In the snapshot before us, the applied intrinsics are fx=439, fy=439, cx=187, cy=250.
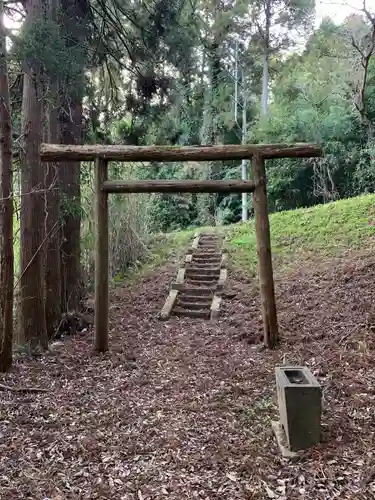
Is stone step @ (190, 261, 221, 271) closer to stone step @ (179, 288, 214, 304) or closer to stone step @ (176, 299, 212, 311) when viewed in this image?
stone step @ (179, 288, 214, 304)

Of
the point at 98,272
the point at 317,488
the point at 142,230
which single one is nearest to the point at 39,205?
the point at 98,272

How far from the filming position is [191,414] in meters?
3.73

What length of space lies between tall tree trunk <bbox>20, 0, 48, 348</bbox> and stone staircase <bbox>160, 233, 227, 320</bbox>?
2.64 meters

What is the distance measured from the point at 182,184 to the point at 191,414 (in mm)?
2808

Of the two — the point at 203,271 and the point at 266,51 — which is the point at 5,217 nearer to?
the point at 203,271

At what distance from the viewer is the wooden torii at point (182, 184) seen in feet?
17.2

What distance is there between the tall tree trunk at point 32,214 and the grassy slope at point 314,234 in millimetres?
5422

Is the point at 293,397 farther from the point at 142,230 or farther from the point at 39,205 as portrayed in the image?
the point at 142,230

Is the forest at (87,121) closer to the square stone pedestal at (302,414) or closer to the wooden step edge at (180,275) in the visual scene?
the wooden step edge at (180,275)

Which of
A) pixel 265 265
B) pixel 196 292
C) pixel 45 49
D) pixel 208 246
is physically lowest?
pixel 196 292

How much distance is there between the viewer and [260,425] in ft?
11.3

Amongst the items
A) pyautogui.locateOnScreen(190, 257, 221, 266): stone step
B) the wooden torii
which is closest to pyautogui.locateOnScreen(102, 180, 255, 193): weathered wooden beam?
the wooden torii

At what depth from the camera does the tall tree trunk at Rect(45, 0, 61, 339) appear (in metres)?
5.43

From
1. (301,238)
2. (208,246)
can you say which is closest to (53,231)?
(208,246)
